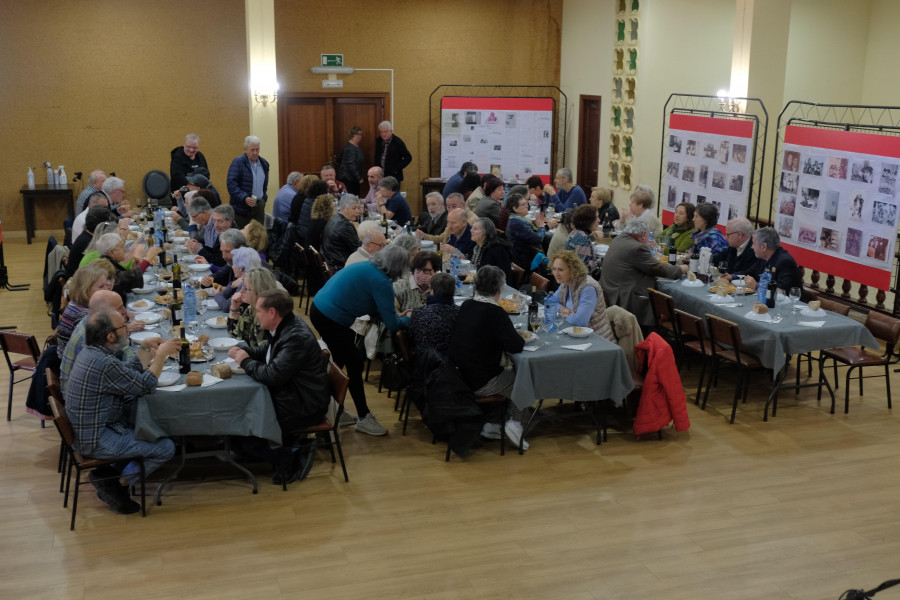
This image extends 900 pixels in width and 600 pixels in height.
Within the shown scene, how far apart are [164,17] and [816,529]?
1272cm

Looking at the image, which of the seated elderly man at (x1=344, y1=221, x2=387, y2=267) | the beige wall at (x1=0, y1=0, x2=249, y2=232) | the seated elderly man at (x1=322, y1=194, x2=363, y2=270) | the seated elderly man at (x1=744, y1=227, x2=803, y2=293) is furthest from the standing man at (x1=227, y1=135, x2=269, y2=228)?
the seated elderly man at (x1=744, y1=227, x2=803, y2=293)

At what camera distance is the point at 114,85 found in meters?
14.7

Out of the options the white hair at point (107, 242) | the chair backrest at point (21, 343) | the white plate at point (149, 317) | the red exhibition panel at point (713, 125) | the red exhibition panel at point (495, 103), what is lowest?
the chair backrest at point (21, 343)

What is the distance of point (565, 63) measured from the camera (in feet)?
54.7

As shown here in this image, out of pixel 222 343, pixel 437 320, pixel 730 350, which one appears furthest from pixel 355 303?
pixel 730 350

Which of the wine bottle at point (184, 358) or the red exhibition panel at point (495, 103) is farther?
the red exhibition panel at point (495, 103)

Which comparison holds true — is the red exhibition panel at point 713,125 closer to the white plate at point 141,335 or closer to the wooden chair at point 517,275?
the wooden chair at point 517,275

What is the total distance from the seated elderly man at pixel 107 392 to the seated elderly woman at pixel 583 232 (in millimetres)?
4458

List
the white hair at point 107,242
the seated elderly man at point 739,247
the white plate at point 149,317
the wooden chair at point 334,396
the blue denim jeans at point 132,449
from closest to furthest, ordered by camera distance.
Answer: the blue denim jeans at point 132,449
the wooden chair at point 334,396
the white plate at point 149,317
the white hair at point 107,242
the seated elderly man at point 739,247

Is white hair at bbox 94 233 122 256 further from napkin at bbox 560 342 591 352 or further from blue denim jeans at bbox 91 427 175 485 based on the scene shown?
napkin at bbox 560 342 591 352

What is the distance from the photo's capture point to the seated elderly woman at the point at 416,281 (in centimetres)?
737

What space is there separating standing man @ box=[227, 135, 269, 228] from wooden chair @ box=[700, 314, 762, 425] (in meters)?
6.67

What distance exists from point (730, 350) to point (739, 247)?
160 cm

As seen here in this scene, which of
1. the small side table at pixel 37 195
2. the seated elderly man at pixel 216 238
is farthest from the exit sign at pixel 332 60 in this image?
the seated elderly man at pixel 216 238
